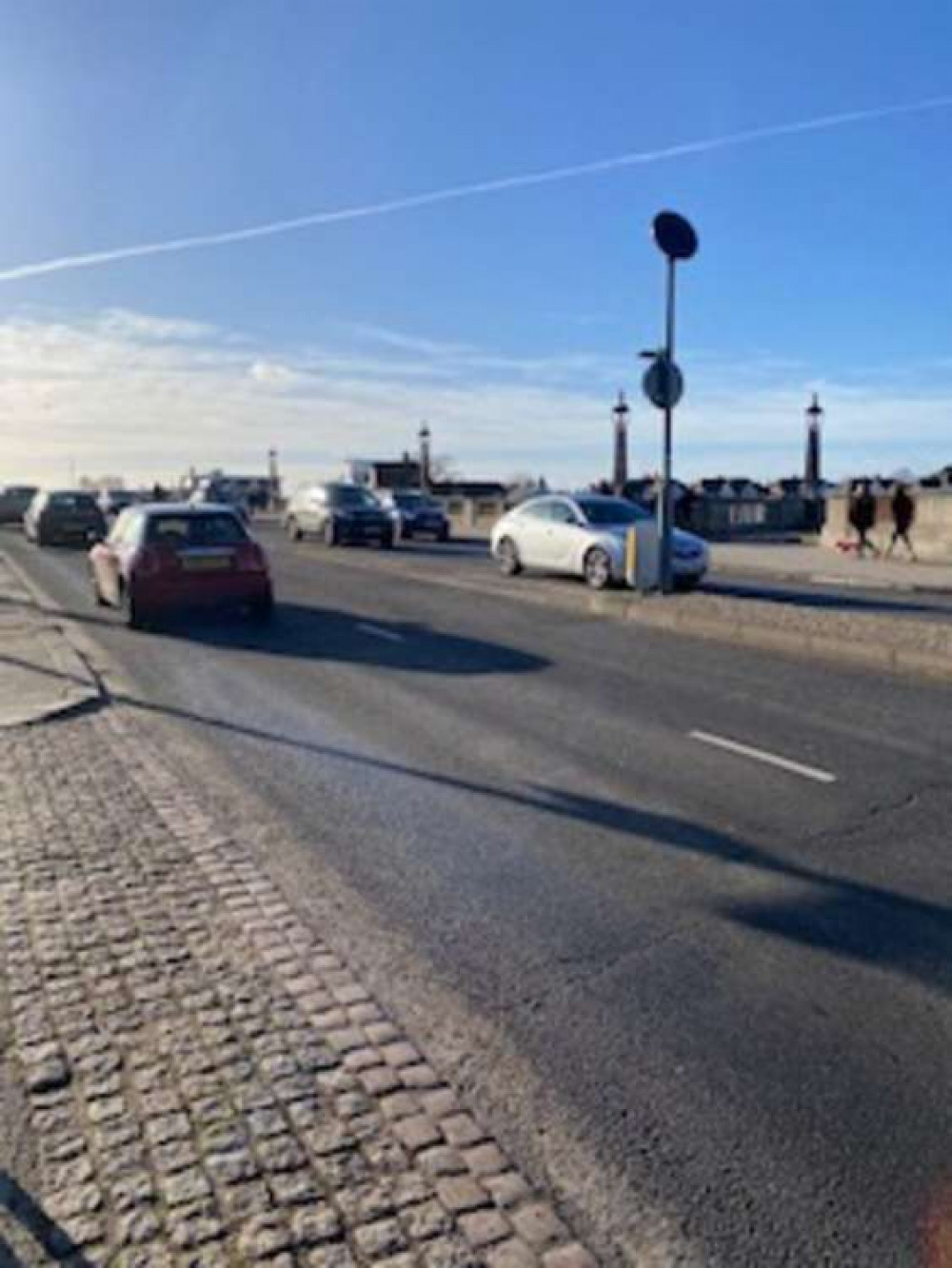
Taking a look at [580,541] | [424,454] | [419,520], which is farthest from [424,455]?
[580,541]

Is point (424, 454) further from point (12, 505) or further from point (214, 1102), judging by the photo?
point (214, 1102)

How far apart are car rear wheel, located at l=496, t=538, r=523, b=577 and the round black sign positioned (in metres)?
7.10

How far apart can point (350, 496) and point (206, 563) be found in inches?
780

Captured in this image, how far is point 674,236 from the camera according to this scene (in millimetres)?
13430

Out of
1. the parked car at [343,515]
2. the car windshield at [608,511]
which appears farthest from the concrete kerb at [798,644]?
the parked car at [343,515]

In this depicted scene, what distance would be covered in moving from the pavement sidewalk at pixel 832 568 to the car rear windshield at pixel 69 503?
60.5ft

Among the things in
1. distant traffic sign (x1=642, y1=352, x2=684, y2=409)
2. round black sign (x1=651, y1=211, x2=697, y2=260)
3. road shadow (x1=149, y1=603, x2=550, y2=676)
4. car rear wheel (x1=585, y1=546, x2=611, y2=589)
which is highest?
round black sign (x1=651, y1=211, x2=697, y2=260)

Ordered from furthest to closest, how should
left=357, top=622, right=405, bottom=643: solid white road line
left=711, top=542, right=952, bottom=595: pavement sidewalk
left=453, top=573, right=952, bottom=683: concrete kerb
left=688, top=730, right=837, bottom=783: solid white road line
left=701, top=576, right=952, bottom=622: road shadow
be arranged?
left=711, top=542, right=952, bottom=595: pavement sidewalk < left=701, top=576, right=952, bottom=622: road shadow < left=357, top=622, right=405, bottom=643: solid white road line < left=453, top=573, right=952, bottom=683: concrete kerb < left=688, top=730, right=837, bottom=783: solid white road line

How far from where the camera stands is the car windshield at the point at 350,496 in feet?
105

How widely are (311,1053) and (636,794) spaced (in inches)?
122

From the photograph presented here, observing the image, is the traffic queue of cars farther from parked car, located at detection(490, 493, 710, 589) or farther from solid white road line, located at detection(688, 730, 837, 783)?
solid white road line, located at detection(688, 730, 837, 783)

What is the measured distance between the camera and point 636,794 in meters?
5.99

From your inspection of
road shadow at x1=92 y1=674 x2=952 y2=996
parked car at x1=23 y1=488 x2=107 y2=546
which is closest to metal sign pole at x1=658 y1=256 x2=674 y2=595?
road shadow at x1=92 y1=674 x2=952 y2=996

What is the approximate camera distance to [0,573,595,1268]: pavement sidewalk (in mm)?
2463
